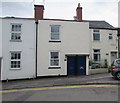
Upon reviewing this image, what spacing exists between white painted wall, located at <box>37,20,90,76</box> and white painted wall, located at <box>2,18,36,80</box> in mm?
817

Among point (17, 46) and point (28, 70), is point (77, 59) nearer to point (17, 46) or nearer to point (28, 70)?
point (28, 70)

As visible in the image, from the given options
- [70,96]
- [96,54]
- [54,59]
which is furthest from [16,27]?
[96,54]

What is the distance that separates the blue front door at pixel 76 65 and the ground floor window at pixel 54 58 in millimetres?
1360

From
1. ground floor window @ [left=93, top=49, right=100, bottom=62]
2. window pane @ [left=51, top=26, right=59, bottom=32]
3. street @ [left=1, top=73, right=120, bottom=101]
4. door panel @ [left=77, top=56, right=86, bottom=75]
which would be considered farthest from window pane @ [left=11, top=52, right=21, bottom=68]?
ground floor window @ [left=93, top=49, right=100, bottom=62]

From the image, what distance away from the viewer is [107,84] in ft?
23.9

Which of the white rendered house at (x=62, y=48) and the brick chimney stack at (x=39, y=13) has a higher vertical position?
the brick chimney stack at (x=39, y=13)

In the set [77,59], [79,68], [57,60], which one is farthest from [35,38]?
[79,68]

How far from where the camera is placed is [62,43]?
11648mm

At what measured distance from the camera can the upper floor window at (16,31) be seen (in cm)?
1113

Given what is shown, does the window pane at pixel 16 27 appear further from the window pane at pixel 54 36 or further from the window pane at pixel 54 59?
the window pane at pixel 54 59

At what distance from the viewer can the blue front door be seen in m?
11.7

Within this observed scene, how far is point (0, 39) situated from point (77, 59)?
365 inches

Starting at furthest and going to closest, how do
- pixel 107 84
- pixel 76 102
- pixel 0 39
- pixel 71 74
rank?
pixel 71 74 → pixel 0 39 → pixel 107 84 → pixel 76 102

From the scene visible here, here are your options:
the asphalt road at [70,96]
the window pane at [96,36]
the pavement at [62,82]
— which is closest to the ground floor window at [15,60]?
the pavement at [62,82]
